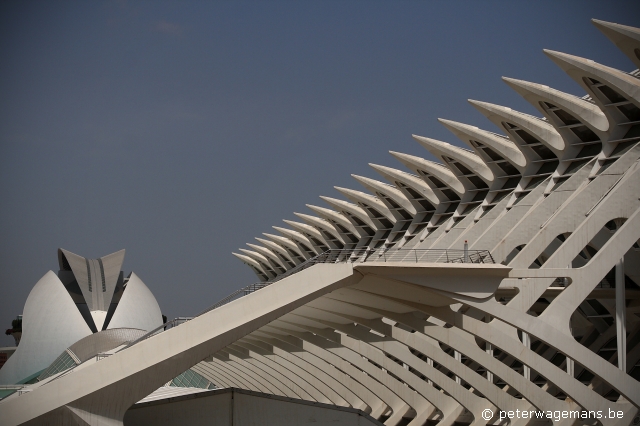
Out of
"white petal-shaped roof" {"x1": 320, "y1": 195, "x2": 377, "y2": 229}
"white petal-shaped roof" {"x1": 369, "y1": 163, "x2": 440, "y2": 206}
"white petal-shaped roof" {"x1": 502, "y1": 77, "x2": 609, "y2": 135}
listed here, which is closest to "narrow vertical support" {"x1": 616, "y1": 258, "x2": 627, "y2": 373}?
"white petal-shaped roof" {"x1": 502, "y1": 77, "x2": 609, "y2": 135}

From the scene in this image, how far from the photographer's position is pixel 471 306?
23.5 m

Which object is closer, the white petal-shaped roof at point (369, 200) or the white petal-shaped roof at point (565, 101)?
the white petal-shaped roof at point (565, 101)

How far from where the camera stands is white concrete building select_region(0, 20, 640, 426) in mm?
21344

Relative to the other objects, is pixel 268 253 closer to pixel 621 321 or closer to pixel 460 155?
pixel 460 155

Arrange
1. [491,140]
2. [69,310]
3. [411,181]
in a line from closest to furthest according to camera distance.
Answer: [491,140]
[411,181]
[69,310]

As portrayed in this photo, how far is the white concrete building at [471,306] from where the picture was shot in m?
21.3

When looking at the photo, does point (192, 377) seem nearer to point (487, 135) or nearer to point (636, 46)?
point (487, 135)

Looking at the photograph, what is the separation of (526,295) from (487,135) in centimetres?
1102

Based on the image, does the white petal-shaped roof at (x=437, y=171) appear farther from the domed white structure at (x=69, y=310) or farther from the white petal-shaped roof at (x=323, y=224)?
the domed white structure at (x=69, y=310)

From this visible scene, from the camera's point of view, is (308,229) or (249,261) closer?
(308,229)

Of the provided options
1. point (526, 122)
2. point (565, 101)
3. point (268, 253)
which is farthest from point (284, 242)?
point (565, 101)

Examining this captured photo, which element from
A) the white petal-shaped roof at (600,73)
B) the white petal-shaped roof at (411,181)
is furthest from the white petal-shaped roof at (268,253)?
the white petal-shaped roof at (600,73)

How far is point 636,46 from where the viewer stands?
25.7 meters

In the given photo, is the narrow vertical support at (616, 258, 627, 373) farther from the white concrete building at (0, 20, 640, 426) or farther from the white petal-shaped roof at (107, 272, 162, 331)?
the white petal-shaped roof at (107, 272, 162, 331)
